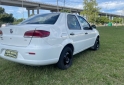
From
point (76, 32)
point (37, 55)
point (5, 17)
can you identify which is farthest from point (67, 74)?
point (5, 17)

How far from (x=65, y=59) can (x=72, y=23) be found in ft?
3.52

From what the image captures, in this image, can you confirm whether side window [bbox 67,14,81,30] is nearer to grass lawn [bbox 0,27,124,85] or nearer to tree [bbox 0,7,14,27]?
grass lawn [bbox 0,27,124,85]

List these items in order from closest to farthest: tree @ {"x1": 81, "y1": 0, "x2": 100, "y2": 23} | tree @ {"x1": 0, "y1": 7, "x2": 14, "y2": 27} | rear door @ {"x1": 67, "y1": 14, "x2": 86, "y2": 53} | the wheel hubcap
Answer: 1. the wheel hubcap
2. rear door @ {"x1": 67, "y1": 14, "x2": 86, "y2": 53}
3. tree @ {"x1": 81, "y1": 0, "x2": 100, "y2": 23}
4. tree @ {"x1": 0, "y1": 7, "x2": 14, "y2": 27}

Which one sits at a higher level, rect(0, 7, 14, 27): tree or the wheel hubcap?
rect(0, 7, 14, 27): tree

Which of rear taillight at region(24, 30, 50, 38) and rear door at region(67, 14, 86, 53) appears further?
rear door at region(67, 14, 86, 53)

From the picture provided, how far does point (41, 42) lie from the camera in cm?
260

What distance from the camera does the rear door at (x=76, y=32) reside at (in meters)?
3.52

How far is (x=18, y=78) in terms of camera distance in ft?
9.66

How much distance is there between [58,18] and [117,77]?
1996 millimetres

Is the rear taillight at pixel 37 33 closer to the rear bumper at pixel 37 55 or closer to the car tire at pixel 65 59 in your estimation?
the rear bumper at pixel 37 55

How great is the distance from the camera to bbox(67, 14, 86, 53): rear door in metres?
3.52

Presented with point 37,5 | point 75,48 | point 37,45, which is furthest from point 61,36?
point 37,5

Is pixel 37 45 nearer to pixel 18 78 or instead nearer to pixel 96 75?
pixel 18 78

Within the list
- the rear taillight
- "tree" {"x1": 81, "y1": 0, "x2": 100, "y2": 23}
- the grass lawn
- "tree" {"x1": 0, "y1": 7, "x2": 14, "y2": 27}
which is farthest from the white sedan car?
"tree" {"x1": 0, "y1": 7, "x2": 14, "y2": 27}
